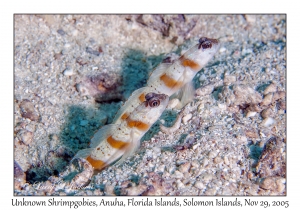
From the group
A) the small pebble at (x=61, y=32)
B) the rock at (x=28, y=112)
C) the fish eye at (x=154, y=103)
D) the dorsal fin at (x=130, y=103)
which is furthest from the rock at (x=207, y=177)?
the small pebble at (x=61, y=32)

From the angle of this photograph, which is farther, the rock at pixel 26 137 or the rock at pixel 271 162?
the rock at pixel 26 137

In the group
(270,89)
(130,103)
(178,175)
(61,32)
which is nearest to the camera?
(178,175)

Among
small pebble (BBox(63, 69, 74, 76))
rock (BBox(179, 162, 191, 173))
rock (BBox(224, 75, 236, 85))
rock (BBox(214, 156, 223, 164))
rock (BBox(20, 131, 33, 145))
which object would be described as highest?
small pebble (BBox(63, 69, 74, 76))

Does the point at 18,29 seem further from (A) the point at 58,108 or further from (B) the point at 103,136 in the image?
(B) the point at 103,136

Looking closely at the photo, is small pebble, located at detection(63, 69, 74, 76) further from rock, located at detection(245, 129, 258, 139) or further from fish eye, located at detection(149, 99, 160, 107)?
rock, located at detection(245, 129, 258, 139)

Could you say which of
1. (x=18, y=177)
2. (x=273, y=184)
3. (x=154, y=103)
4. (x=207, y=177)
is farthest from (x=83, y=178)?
(x=273, y=184)

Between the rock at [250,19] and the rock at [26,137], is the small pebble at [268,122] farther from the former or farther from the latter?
the rock at [250,19]

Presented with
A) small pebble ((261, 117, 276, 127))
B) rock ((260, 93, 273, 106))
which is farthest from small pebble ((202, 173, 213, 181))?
rock ((260, 93, 273, 106))

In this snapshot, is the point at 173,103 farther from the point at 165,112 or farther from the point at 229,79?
the point at 229,79
